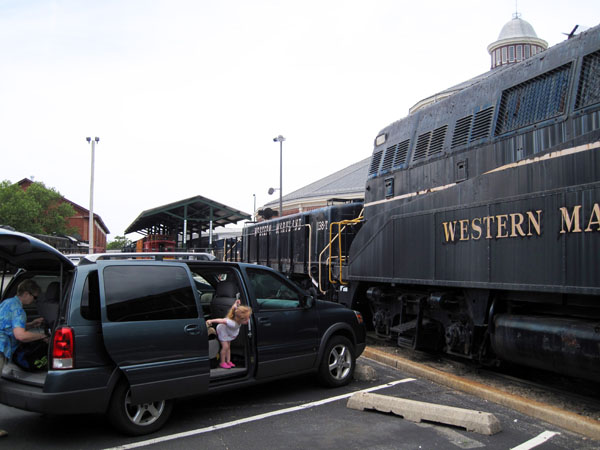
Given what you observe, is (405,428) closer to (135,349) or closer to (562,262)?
(562,262)

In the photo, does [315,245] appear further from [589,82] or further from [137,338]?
[137,338]

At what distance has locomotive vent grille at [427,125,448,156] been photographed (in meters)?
8.71

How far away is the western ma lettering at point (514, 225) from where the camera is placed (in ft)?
17.5

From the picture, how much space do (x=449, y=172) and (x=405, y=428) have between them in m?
4.34

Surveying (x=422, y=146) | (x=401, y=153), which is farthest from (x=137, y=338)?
(x=401, y=153)

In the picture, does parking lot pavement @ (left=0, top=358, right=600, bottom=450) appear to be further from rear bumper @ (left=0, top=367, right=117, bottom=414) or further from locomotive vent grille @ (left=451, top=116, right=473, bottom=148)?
locomotive vent grille @ (left=451, top=116, right=473, bottom=148)

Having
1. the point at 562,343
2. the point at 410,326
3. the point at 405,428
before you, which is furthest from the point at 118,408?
the point at 410,326

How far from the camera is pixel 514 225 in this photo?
620 cm

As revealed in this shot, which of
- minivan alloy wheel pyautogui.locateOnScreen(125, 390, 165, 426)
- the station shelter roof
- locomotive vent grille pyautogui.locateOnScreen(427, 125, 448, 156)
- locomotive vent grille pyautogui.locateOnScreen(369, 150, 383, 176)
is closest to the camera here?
minivan alloy wheel pyautogui.locateOnScreen(125, 390, 165, 426)

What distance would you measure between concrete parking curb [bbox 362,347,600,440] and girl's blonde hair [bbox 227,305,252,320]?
3.08 metres

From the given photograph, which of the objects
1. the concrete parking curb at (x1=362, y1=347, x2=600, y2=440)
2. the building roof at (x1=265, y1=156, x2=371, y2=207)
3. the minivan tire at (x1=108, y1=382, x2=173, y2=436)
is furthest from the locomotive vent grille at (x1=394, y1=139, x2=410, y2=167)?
the building roof at (x1=265, y1=156, x2=371, y2=207)

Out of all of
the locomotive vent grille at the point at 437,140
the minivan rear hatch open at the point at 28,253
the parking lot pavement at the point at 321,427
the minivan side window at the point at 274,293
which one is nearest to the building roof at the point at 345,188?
the locomotive vent grille at the point at 437,140

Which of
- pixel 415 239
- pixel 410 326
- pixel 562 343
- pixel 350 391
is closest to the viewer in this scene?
pixel 562 343

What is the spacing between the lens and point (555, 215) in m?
5.68
